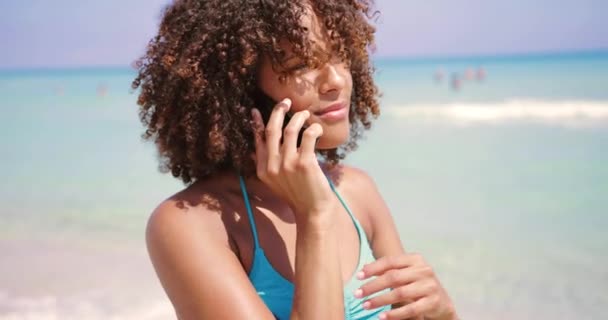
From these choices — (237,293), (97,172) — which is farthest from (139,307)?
(97,172)

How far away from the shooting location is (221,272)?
197 centimetres

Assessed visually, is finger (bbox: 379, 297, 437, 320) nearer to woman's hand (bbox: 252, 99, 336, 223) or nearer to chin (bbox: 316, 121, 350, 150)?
woman's hand (bbox: 252, 99, 336, 223)

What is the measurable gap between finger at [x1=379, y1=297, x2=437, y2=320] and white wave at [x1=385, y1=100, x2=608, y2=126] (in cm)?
1188

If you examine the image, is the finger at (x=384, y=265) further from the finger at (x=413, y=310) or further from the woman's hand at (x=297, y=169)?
the woman's hand at (x=297, y=169)

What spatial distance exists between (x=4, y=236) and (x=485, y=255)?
4354mm

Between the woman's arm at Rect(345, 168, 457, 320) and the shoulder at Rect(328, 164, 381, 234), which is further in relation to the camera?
the shoulder at Rect(328, 164, 381, 234)

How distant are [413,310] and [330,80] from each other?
0.78m

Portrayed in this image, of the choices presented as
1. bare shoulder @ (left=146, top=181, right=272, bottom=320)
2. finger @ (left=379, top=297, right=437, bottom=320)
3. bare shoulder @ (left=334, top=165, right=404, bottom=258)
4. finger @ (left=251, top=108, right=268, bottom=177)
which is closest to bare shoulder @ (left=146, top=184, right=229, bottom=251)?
bare shoulder @ (left=146, top=181, right=272, bottom=320)

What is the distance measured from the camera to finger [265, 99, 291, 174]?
2.05m

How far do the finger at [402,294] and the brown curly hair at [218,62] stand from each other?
0.65 meters

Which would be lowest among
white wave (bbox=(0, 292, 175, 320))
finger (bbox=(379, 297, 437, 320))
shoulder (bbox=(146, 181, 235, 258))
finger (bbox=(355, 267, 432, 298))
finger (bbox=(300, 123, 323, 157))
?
white wave (bbox=(0, 292, 175, 320))

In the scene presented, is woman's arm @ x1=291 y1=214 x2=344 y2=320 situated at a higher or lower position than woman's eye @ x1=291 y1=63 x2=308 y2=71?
lower

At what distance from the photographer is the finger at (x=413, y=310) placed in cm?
207

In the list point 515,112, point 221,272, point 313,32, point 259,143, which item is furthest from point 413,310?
point 515,112
